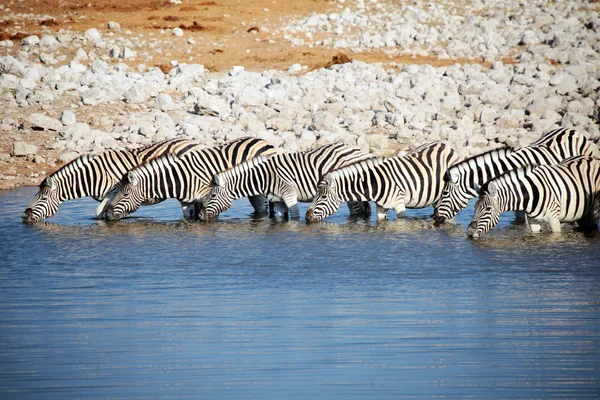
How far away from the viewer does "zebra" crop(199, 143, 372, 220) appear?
1423 centimetres

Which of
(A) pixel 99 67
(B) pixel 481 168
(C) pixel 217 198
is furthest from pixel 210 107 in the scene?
(B) pixel 481 168

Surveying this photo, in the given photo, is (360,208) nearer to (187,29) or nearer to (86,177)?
(86,177)

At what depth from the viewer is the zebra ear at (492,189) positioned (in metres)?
12.0

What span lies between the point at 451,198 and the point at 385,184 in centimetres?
98

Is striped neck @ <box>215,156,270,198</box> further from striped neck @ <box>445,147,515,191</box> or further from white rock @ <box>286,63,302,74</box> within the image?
white rock @ <box>286,63,302,74</box>

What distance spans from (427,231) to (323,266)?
262 cm

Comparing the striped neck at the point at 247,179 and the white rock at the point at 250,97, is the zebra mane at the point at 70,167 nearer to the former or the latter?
the striped neck at the point at 247,179

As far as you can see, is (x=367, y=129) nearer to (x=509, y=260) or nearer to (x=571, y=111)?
(x=571, y=111)

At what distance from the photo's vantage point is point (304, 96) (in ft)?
73.7

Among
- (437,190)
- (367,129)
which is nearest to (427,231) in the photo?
(437,190)

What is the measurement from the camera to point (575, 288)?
9.14 meters

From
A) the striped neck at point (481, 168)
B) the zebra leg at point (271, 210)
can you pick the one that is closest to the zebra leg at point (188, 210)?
the zebra leg at point (271, 210)

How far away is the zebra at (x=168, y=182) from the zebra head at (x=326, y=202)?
1627 mm

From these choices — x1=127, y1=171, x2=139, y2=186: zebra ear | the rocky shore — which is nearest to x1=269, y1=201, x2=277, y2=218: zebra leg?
x1=127, y1=171, x2=139, y2=186: zebra ear
